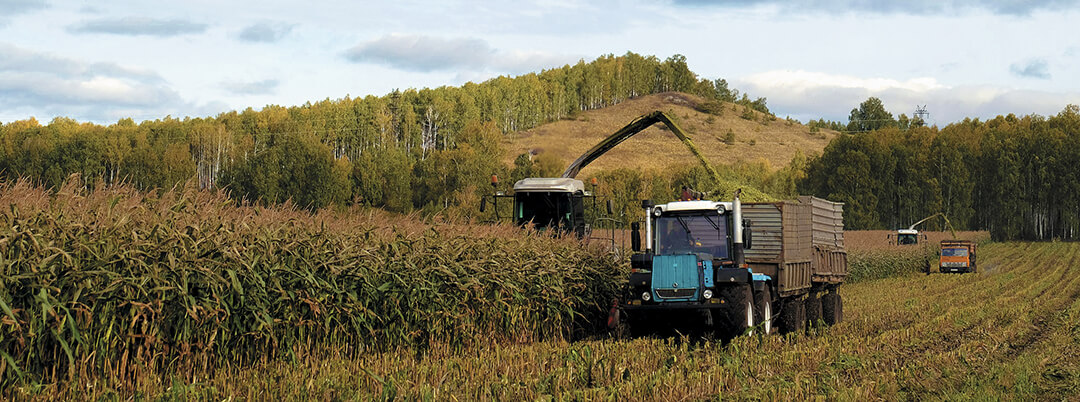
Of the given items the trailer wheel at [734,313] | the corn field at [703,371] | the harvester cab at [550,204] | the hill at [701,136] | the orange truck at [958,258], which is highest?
the hill at [701,136]

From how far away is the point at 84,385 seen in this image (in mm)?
6766

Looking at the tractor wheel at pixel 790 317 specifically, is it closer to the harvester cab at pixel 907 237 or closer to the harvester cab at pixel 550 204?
the harvester cab at pixel 550 204

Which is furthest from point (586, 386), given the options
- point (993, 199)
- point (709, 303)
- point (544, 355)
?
point (993, 199)

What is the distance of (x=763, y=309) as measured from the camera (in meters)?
12.4

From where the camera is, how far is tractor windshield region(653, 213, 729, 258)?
1257 cm

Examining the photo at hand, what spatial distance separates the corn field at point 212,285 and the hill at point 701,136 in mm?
57024

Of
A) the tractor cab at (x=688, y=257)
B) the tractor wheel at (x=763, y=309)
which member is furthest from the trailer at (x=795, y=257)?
the tractor cab at (x=688, y=257)

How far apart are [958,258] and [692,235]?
29502 mm

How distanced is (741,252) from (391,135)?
8750cm

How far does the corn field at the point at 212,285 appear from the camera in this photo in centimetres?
658

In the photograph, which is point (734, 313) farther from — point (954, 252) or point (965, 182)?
point (965, 182)

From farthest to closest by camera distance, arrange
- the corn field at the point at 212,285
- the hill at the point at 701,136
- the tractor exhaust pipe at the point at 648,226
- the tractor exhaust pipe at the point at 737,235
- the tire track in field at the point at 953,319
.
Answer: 1. the hill at the point at 701,136
2. the tractor exhaust pipe at the point at 648,226
3. the tractor exhaust pipe at the point at 737,235
4. the tire track in field at the point at 953,319
5. the corn field at the point at 212,285

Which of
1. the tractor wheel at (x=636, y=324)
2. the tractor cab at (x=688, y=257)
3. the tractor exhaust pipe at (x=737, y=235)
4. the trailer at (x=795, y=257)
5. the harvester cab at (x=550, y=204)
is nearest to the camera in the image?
the tractor cab at (x=688, y=257)

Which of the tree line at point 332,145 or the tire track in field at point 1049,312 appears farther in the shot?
the tree line at point 332,145
